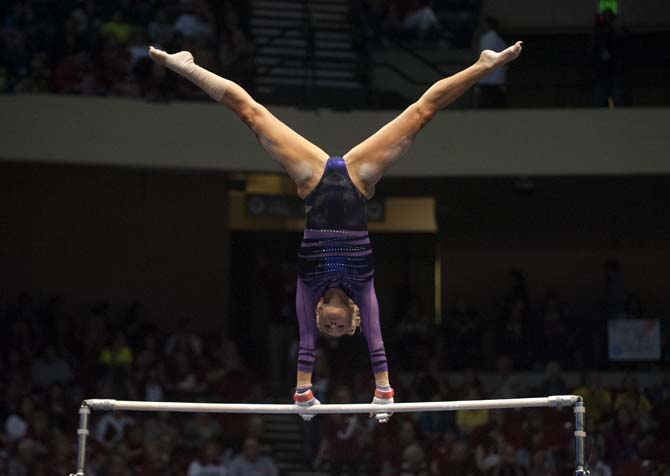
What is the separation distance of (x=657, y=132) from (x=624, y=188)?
2649 mm

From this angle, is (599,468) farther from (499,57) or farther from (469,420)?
(499,57)

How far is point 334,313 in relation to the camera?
27.7 feet

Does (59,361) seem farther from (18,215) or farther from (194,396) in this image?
(18,215)

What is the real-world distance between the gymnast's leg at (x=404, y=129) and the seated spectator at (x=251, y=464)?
579cm

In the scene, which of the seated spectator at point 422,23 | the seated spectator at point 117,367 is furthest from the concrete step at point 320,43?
the seated spectator at point 117,367

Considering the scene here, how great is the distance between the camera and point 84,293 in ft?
61.3

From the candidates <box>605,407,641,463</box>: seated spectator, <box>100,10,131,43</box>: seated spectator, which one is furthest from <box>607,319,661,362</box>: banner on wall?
<box>100,10,131,43</box>: seated spectator

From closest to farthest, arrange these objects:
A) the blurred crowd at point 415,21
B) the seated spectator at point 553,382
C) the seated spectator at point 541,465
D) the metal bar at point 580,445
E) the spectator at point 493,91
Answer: the metal bar at point 580,445 < the seated spectator at point 541,465 < the seated spectator at point 553,382 < the spectator at point 493,91 < the blurred crowd at point 415,21

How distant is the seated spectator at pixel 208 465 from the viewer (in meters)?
13.8

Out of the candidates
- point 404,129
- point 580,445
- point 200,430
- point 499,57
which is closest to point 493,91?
point 200,430

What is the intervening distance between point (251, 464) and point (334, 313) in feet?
19.2

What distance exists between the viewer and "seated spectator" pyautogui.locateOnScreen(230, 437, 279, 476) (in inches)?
545

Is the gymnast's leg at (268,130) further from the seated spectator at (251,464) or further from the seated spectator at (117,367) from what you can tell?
the seated spectator at (117,367)

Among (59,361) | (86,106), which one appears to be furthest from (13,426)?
(86,106)
